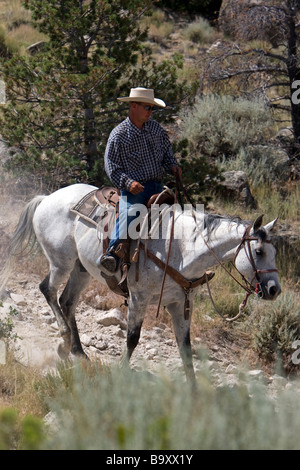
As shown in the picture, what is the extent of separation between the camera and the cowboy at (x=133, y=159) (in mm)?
5488

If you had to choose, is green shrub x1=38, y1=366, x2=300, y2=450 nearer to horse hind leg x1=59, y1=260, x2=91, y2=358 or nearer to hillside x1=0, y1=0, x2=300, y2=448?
hillside x1=0, y1=0, x2=300, y2=448

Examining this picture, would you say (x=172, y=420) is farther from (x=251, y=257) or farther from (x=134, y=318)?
(x=134, y=318)

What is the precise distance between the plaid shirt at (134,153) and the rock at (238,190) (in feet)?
17.5

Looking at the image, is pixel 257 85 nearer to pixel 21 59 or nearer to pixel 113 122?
pixel 113 122

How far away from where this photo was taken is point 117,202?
577 centimetres

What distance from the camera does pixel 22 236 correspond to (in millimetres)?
7086

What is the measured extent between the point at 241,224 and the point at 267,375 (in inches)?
99.7

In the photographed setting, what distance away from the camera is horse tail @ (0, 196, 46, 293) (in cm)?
697

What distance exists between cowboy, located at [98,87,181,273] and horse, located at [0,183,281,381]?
0.89ft

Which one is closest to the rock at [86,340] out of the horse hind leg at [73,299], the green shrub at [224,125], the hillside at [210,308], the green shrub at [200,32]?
the hillside at [210,308]

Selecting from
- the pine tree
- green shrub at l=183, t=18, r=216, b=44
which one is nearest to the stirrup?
the pine tree

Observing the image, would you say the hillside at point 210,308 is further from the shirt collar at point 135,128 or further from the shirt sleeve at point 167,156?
the shirt collar at point 135,128

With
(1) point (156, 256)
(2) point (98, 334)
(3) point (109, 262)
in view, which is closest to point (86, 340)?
(2) point (98, 334)

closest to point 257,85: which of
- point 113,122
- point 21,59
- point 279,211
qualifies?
point 279,211
